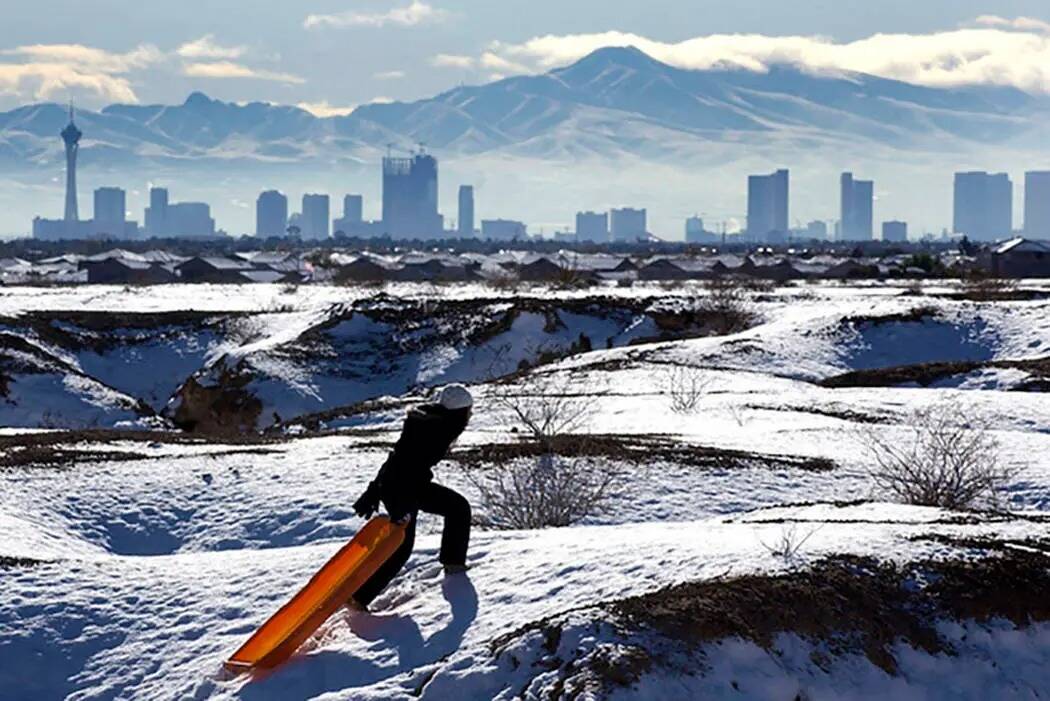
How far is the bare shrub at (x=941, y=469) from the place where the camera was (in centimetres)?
1942

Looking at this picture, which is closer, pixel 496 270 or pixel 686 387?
pixel 686 387

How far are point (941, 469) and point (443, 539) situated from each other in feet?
32.7

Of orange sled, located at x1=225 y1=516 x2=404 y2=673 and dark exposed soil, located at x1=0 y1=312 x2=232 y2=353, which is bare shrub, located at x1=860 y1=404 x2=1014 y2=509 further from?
dark exposed soil, located at x1=0 y1=312 x2=232 y2=353

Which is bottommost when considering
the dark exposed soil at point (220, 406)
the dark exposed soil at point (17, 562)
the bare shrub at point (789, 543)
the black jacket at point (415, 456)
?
the dark exposed soil at point (220, 406)

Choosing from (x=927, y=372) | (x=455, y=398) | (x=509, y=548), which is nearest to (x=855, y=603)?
(x=509, y=548)

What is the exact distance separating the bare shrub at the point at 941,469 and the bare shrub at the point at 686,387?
267 inches

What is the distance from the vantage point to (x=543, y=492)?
18.1 meters

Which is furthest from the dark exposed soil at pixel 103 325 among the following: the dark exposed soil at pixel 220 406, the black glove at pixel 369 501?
the black glove at pixel 369 501

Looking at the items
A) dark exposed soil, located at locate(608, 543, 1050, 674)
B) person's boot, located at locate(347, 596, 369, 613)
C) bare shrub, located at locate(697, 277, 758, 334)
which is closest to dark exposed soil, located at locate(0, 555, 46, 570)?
person's boot, located at locate(347, 596, 369, 613)

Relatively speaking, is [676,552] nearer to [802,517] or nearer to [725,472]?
[802,517]

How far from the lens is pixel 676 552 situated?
12.0 meters

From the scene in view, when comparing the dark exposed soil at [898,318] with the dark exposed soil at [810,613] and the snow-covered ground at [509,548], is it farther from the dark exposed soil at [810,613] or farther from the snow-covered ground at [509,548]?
the dark exposed soil at [810,613]

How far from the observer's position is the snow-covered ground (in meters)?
10.6

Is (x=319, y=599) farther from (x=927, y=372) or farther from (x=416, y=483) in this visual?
(x=927, y=372)
